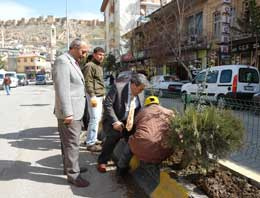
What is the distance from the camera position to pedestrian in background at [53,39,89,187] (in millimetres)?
4316

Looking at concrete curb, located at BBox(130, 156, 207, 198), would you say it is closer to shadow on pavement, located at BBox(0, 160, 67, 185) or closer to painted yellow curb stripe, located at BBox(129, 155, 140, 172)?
painted yellow curb stripe, located at BBox(129, 155, 140, 172)

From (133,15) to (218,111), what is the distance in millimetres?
54025

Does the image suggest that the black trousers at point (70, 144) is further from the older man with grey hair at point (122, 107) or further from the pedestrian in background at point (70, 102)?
the older man with grey hair at point (122, 107)

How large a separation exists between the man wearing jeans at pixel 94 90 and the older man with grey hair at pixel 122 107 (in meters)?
1.26

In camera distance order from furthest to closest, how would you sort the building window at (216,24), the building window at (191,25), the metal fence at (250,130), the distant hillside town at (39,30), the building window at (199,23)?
1. the distant hillside town at (39,30)
2. the building window at (191,25)
3. the building window at (199,23)
4. the building window at (216,24)
5. the metal fence at (250,130)

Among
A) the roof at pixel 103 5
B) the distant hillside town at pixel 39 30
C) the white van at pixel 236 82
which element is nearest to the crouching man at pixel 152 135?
the white van at pixel 236 82

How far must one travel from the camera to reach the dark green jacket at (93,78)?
6023 mm

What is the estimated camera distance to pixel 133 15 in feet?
183

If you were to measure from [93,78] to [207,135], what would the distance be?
309cm

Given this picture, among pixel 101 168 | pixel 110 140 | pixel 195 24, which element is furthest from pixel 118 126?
pixel 195 24

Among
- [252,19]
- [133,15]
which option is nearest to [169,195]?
[252,19]

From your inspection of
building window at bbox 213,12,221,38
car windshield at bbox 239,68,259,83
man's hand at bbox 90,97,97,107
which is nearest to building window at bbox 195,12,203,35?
building window at bbox 213,12,221,38

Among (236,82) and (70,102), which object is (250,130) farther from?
(236,82)

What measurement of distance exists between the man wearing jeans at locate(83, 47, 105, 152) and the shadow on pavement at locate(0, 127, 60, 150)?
92 cm
